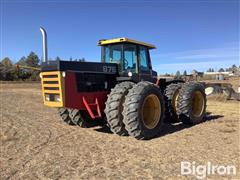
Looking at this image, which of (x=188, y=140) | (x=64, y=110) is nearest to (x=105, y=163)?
(x=188, y=140)

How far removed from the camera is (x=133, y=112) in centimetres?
805

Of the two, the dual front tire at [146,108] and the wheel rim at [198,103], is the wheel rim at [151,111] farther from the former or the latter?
the wheel rim at [198,103]

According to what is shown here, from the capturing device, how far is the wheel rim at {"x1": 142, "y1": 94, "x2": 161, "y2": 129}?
29.3 ft

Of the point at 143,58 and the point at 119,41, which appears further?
the point at 143,58

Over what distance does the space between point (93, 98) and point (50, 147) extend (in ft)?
6.35

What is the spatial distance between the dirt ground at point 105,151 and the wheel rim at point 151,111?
45cm

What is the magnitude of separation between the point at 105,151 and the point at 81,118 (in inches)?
112

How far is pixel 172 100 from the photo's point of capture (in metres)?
10.4

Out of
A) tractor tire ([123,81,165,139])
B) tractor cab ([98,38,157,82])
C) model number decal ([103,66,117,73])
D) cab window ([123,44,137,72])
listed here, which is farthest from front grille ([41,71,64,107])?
cab window ([123,44,137,72])

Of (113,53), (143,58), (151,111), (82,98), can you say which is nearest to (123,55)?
(113,53)

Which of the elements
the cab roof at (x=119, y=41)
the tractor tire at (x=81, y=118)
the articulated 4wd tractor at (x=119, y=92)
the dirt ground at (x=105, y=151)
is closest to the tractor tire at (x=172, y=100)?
the articulated 4wd tractor at (x=119, y=92)

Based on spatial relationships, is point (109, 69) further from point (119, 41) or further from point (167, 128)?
point (167, 128)

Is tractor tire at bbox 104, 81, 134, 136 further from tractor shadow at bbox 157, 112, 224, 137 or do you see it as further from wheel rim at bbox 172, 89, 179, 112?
wheel rim at bbox 172, 89, 179, 112

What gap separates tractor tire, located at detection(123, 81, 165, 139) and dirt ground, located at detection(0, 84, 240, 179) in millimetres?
267
